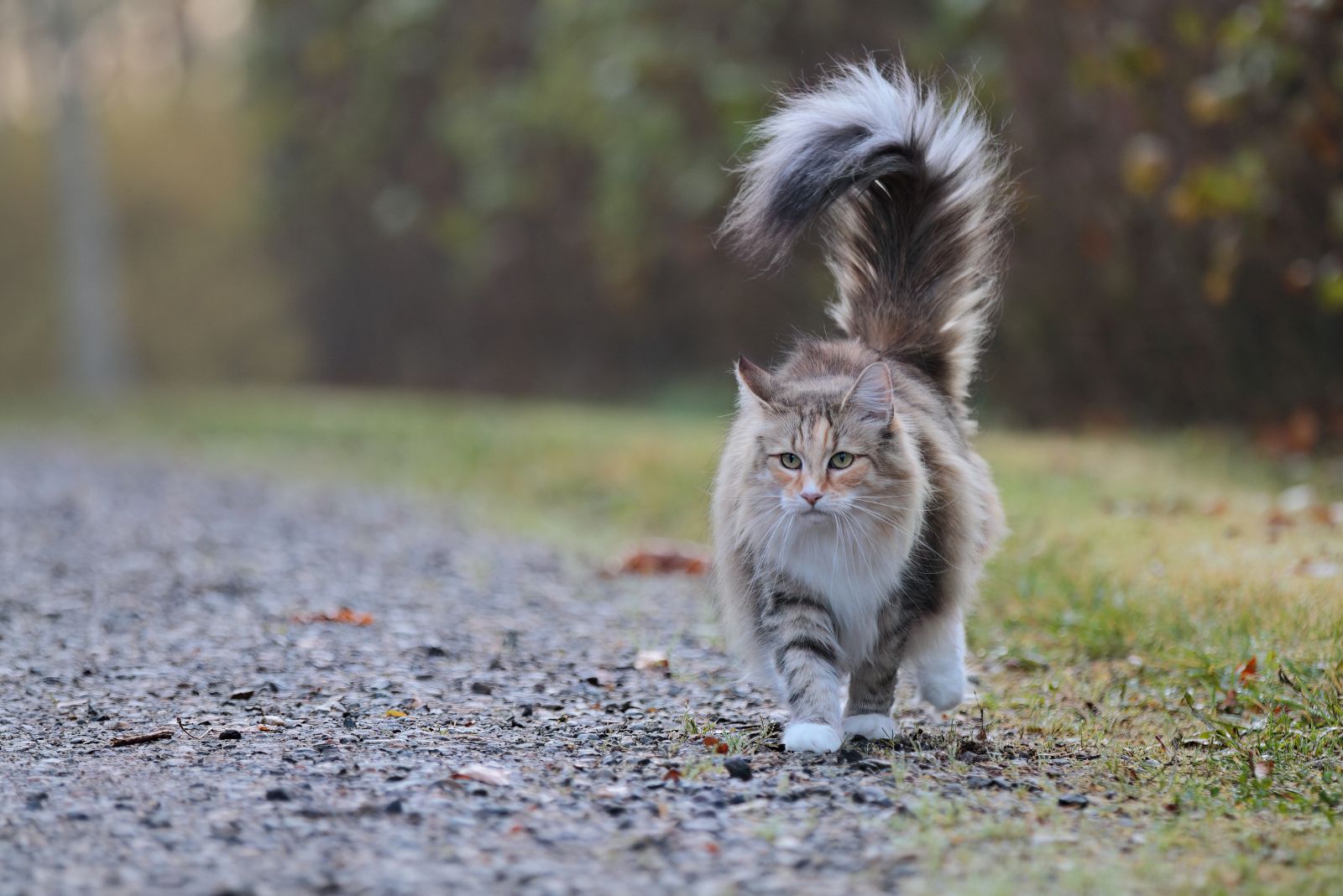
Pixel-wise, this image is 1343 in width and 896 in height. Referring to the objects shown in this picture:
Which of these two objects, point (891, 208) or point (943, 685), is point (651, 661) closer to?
point (943, 685)

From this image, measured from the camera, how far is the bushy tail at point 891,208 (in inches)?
156

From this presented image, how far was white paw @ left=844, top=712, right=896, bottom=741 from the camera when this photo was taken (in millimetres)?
3742

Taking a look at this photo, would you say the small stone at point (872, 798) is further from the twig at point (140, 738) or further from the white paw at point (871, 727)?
the twig at point (140, 738)

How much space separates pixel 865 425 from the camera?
3.65m

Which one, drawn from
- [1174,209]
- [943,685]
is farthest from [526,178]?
[943,685]

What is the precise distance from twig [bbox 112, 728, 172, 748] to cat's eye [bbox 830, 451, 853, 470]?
1726 millimetres

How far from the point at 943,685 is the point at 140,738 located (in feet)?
6.59

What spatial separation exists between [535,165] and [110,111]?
9335 mm

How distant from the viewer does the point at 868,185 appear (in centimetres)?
420

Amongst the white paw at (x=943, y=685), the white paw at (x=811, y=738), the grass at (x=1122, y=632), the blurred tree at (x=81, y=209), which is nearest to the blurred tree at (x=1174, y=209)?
the grass at (x=1122, y=632)

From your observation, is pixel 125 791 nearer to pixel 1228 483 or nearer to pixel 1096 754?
pixel 1096 754

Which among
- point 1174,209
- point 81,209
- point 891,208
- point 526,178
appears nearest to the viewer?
point 891,208

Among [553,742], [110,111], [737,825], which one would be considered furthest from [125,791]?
[110,111]

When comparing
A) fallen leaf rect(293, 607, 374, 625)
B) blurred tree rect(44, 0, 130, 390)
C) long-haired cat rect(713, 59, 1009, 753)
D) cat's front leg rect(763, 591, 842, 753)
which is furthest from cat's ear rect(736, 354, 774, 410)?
blurred tree rect(44, 0, 130, 390)
